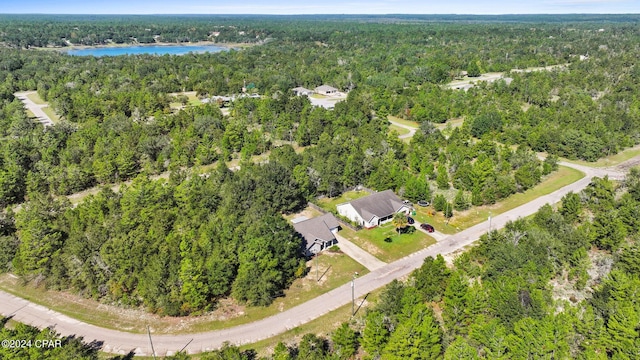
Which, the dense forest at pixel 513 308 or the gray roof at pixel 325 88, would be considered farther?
the gray roof at pixel 325 88

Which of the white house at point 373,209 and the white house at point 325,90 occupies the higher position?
the white house at point 325,90

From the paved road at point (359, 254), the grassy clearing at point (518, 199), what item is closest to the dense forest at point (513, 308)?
the paved road at point (359, 254)

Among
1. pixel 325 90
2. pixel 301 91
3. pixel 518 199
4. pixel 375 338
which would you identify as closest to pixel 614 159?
pixel 518 199

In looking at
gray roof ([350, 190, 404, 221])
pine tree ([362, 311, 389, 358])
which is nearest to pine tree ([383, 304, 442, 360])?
pine tree ([362, 311, 389, 358])

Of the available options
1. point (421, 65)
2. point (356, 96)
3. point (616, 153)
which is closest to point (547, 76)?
point (421, 65)

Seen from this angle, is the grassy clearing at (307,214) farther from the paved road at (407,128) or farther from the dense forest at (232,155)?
the paved road at (407,128)

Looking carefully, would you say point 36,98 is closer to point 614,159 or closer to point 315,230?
point 315,230

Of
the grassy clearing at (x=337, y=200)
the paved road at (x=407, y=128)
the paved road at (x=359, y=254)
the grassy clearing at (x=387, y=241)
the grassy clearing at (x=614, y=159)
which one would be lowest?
the paved road at (x=359, y=254)
